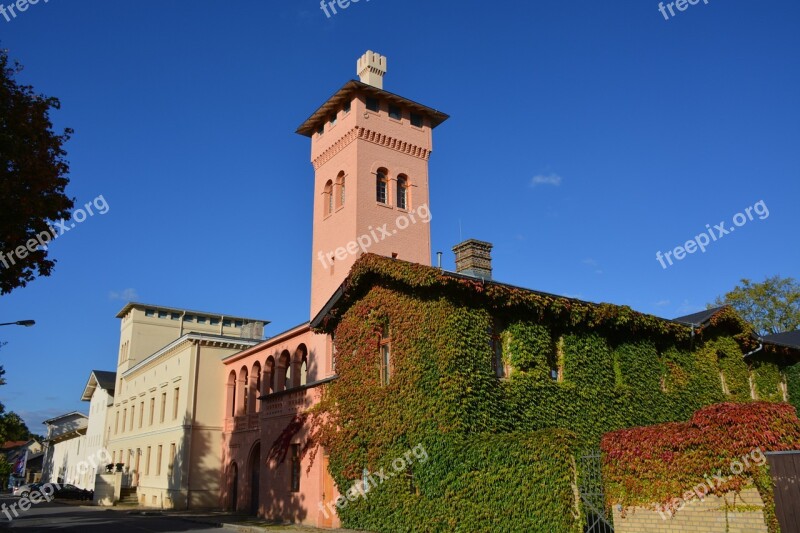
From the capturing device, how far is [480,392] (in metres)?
16.2

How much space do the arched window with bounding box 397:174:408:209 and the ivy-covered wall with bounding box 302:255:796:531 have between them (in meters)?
10.2

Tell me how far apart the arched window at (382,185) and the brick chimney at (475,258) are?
7448 millimetres

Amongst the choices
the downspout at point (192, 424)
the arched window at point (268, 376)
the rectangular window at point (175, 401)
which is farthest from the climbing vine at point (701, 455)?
the rectangular window at point (175, 401)

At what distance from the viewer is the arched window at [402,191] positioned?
99.3ft

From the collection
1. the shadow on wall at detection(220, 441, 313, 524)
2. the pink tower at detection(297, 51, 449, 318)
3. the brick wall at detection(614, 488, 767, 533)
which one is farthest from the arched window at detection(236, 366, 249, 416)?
the brick wall at detection(614, 488, 767, 533)

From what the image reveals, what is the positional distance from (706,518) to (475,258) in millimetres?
12123

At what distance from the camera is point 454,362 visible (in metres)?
16.1

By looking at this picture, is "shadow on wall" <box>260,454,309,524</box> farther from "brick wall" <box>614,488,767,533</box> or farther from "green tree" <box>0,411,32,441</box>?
"green tree" <box>0,411,32,441</box>

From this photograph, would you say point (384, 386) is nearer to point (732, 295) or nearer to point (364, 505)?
point (364, 505)

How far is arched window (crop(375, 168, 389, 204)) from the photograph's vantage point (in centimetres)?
2953

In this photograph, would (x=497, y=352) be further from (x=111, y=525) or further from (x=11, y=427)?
(x=11, y=427)

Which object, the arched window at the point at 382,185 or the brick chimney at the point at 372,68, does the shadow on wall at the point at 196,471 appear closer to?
the arched window at the point at 382,185

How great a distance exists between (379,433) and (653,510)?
7.47 meters

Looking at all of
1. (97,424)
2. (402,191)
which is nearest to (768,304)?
(402,191)
